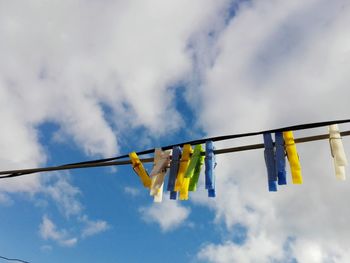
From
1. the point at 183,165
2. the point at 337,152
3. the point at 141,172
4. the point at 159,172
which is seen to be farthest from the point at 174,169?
the point at 337,152

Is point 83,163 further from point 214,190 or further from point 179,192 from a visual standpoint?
point 214,190

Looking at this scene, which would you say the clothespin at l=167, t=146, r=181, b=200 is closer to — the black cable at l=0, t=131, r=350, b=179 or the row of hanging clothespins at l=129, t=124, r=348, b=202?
the row of hanging clothespins at l=129, t=124, r=348, b=202

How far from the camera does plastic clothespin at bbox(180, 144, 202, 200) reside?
20.7 ft

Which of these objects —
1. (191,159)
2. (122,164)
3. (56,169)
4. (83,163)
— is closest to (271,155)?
(191,159)

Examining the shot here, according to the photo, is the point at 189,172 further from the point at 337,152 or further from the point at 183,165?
the point at 337,152

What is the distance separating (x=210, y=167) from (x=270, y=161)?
86 centimetres

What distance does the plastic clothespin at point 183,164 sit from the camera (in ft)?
20.8

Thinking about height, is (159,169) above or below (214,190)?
above

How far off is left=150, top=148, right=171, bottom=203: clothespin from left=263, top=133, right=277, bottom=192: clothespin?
1.64 metres

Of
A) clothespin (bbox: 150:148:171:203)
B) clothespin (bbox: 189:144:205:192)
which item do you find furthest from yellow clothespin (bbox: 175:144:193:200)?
clothespin (bbox: 150:148:171:203)

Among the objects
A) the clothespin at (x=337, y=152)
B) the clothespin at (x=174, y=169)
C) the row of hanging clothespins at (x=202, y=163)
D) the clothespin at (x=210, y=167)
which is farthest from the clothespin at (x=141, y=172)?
the clothespin at (x=337, y=152)

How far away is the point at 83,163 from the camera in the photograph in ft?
21.1

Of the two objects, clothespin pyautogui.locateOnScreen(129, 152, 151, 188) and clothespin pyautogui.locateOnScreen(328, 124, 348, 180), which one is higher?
clothespin pyautogui.locateOnScreen(129, 152, 151, 188)

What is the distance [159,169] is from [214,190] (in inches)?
40.2
